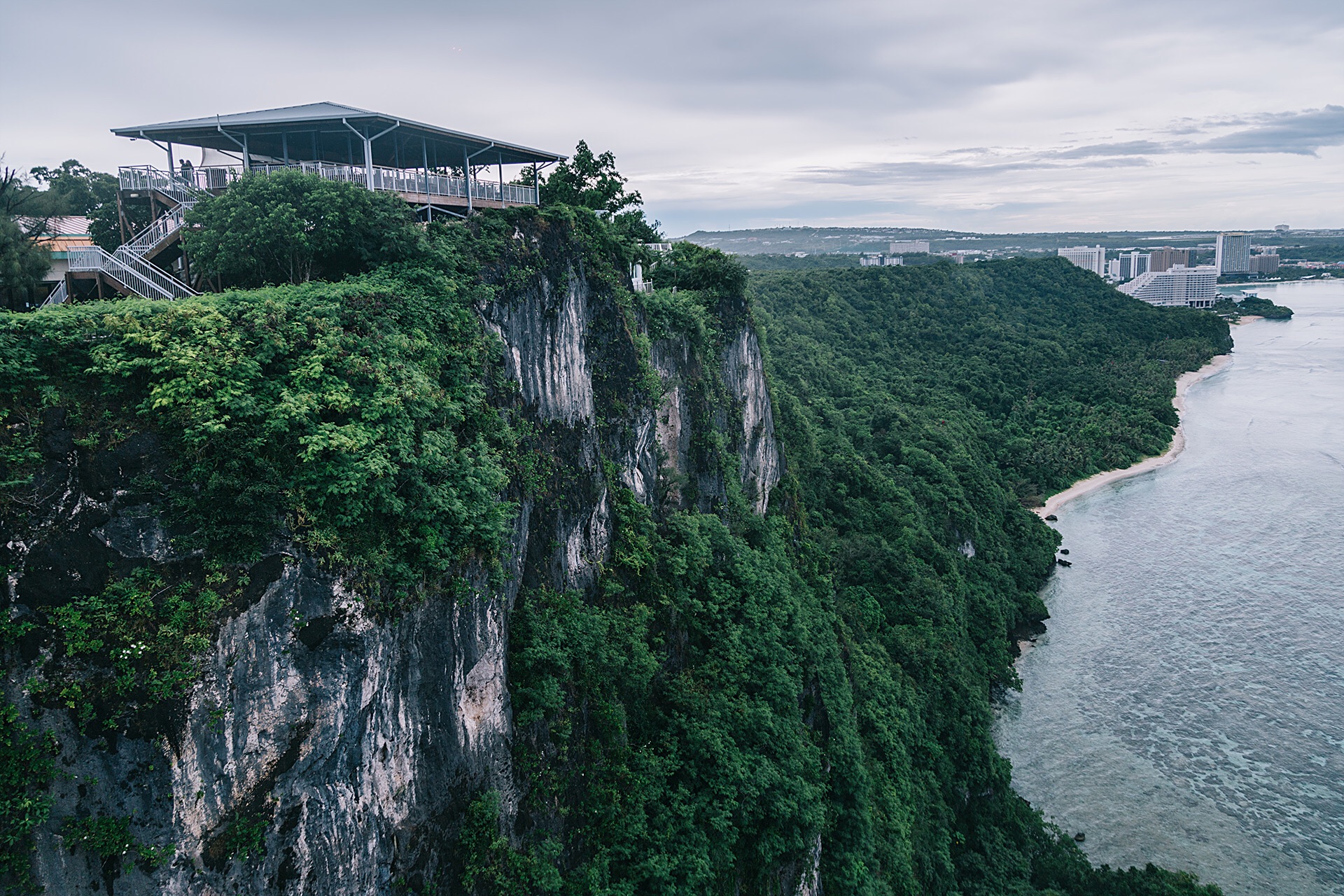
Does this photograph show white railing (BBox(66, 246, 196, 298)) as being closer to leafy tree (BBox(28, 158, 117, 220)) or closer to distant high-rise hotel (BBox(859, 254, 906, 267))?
leafy tree (BBox(28, 158, 117, 220))

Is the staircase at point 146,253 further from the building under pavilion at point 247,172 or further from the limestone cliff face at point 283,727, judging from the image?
the limestone cliff face at point 283,727

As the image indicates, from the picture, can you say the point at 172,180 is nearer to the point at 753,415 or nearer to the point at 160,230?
the point at 160,230

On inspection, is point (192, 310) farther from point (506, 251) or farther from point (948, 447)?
point (948, 447)

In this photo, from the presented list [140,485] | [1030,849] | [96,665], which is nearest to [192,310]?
[140,485]

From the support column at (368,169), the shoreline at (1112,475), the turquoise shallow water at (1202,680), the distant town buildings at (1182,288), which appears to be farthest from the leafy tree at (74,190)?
the distant town buildings at (1182,288)

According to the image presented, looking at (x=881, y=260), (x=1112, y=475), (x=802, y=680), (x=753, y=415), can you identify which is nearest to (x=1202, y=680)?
(x=753, y=415)
